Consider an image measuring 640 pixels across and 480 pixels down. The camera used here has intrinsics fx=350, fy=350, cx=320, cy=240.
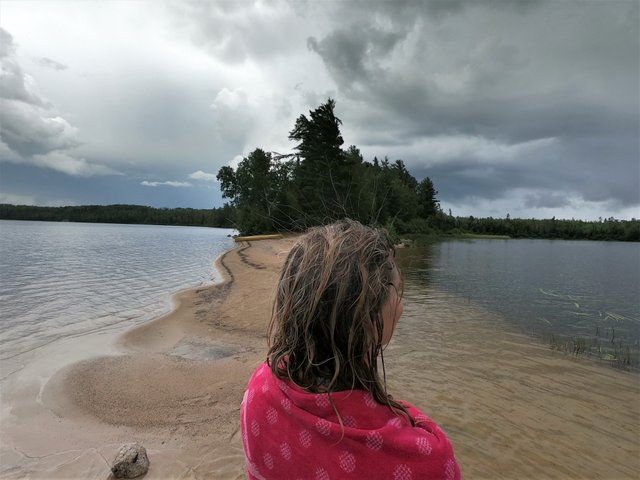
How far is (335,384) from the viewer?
3.93 feet

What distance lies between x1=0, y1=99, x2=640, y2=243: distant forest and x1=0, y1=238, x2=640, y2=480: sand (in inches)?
114

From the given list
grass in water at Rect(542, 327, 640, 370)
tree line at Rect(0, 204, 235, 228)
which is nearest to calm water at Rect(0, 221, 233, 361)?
grass in water at Rect(542, 327, 640, 370)

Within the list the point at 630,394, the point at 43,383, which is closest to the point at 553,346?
the point at 630,394

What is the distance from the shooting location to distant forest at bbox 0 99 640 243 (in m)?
8.25

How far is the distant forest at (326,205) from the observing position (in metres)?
8.25

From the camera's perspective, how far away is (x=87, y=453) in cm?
412

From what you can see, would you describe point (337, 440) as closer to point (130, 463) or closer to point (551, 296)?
point (130, 463)

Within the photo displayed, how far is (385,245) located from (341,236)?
0.19 metres

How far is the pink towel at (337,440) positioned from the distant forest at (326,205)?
1.87m

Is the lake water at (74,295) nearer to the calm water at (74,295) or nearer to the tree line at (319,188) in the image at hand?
the calm water at (74,295)

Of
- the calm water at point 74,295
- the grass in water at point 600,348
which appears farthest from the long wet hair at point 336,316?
the grass in water at point 600,348

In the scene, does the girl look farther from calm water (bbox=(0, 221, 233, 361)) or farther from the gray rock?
calm water (bbox=(0, 221, 233, 361))

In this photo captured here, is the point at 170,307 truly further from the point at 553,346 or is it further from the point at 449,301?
the point at 553,346

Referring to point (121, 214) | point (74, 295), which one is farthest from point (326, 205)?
point (121, 214)
